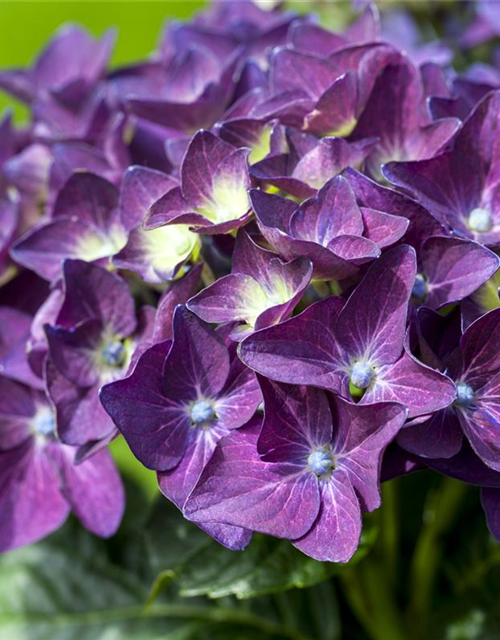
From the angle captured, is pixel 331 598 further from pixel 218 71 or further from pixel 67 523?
pixel 218 71

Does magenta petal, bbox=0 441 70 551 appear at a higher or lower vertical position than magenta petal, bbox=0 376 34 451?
lower

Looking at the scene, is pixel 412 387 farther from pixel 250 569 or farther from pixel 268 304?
pixel 250 569

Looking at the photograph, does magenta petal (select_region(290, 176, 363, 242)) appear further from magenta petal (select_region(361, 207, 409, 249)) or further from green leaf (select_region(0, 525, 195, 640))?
green leaf (select_region(0, 525, 195, 640))

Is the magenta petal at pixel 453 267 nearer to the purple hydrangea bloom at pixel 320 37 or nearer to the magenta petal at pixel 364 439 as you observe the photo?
the magenta petal at pixel 364 439

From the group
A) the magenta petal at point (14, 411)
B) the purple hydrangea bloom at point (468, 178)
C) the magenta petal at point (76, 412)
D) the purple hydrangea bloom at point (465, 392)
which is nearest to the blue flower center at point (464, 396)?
the purple hydrangea bloom at point (465, 392)

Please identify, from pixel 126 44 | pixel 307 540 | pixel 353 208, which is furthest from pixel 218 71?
pixel 126 44

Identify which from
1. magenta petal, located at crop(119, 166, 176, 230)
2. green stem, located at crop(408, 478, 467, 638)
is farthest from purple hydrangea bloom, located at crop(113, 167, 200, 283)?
green stem, located at crop(408, 478, 467, 638)
